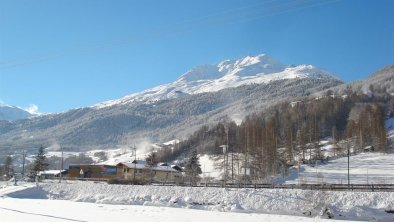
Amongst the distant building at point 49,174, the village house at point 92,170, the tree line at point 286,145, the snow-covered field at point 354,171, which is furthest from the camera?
the village house at point 92,170

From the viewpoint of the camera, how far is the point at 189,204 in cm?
5288

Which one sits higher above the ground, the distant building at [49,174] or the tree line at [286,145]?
the tree line at [286,145]

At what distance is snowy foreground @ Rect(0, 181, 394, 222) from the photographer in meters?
38.2

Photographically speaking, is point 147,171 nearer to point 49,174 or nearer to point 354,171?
point 49,174

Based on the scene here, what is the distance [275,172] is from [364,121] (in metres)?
52.5

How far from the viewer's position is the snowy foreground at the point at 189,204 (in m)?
A: 38.2

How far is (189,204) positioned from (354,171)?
40.3m

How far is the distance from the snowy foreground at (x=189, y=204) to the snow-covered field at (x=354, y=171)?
23.7 metres

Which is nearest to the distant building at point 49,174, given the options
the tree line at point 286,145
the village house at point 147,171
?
the village house at point 147,171

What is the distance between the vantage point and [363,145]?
116000mm

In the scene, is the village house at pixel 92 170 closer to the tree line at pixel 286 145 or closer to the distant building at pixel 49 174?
the distant building at pixel 49 174

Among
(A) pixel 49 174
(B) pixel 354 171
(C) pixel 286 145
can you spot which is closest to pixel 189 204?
(B) pixel 354 171

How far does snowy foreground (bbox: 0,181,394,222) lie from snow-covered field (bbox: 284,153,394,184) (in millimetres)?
23661

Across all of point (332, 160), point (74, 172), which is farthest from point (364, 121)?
point (74, 172)
